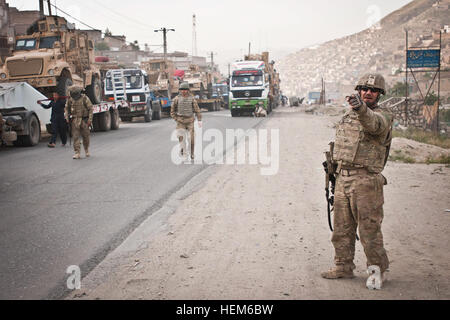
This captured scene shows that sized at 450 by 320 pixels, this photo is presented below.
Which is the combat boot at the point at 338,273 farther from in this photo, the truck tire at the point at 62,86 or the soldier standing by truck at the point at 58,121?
the truck tire at the point at 62,86

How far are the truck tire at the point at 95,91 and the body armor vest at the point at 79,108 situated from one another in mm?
8692

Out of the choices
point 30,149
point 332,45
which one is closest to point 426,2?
point 332,45

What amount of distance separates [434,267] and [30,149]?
12322 millimetres

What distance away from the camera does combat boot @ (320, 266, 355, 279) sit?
4062mm

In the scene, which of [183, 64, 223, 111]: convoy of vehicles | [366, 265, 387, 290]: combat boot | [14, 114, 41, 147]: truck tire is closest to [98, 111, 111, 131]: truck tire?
[14, 114, 41, 147]: truck tire

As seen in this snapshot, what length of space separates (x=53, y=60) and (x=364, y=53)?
147 m

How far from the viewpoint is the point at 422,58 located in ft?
74.5

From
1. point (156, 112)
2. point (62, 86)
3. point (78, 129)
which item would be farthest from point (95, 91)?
point (78, 129)

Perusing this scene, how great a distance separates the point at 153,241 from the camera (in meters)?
5.27

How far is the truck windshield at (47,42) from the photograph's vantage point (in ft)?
59.3

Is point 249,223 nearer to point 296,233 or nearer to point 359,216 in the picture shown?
point 296,233

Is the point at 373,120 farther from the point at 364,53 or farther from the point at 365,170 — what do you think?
the point at 364,53

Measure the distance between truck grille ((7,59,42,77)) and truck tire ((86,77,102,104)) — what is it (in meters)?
3.37

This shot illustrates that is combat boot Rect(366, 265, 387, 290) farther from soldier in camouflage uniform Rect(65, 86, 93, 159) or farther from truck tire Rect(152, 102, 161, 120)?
truck tire Rect(152, 102, 161, 120)
